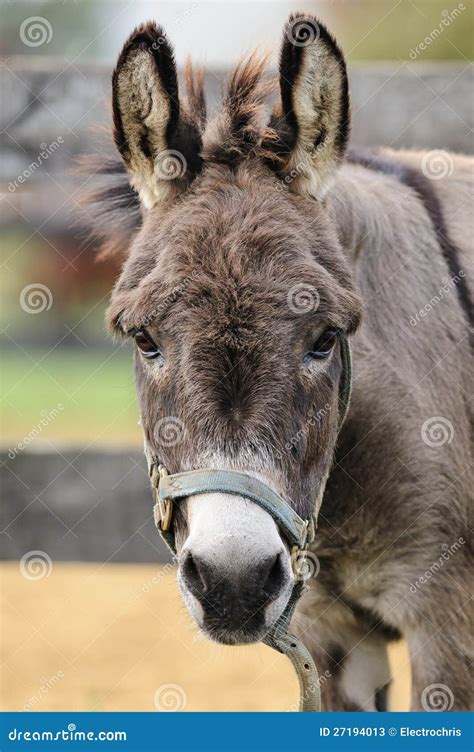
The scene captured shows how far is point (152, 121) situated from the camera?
2.42 m

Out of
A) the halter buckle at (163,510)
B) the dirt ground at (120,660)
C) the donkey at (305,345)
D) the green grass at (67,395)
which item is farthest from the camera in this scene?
the green grass at (67,395)

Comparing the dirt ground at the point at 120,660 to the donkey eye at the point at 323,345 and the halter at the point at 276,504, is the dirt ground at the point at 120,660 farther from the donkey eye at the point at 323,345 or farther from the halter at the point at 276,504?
the donkey eye at the point at 323,345

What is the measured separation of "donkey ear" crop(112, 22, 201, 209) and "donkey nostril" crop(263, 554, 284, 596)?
1077mm

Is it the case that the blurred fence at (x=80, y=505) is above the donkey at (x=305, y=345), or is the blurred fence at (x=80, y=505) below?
below

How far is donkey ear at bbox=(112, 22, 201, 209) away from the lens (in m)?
2.35

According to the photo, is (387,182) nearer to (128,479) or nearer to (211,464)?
(211,464)

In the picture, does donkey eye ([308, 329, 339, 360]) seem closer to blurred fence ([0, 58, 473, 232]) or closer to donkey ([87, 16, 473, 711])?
donkey ([87, 16, 473, 711])

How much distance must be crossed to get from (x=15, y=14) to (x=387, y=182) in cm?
2634

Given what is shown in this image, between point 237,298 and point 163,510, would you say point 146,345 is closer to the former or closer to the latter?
point 237,298

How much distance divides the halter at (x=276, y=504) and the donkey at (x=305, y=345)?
1.1 inches

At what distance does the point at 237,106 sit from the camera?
249 centimetres

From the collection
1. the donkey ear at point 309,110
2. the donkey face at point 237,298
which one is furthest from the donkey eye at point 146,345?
the donkey ear at point 309,110

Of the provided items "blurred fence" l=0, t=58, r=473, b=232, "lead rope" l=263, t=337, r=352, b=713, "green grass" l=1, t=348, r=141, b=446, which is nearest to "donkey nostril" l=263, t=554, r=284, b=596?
"lead rope" l=263, t=337, r=352, b=713

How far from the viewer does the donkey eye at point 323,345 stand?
7.34 feet
